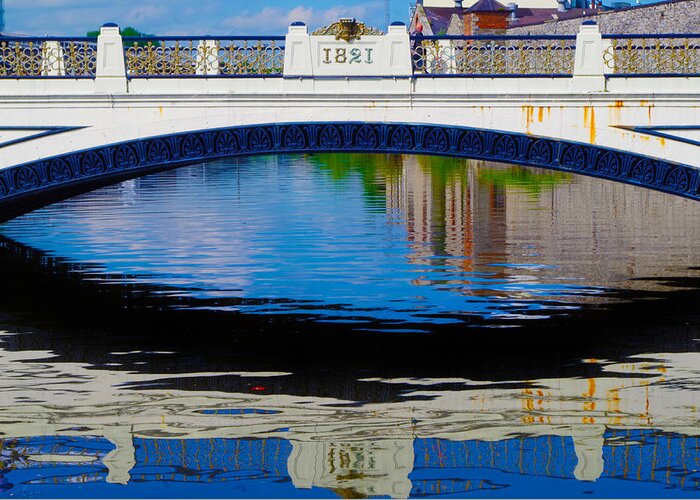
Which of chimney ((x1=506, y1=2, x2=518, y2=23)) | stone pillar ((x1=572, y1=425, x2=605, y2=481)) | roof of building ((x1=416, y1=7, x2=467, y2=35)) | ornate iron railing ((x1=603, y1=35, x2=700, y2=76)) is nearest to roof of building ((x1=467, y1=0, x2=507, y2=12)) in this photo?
chimney ((x1=506, y1=2, x2=518, y2=23))

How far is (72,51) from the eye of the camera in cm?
1698

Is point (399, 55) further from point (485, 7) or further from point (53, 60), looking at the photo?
point (485, 7)

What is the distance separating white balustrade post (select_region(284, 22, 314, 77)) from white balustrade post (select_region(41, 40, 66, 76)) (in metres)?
3.06

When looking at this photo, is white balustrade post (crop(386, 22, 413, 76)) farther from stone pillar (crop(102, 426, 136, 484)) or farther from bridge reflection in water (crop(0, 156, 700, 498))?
stone pillar (crop(102, 426, 136, 484))

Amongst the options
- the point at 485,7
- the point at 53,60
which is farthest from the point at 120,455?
the point at 485,7

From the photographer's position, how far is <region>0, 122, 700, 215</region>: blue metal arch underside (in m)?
16.5

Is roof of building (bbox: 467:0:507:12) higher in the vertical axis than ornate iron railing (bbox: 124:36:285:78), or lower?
higher

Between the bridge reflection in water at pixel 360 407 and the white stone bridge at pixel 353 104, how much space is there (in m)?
2.13

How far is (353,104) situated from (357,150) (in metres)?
0.69

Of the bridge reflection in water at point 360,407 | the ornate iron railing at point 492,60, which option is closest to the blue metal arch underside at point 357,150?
the ornate iron railing at point 492,60

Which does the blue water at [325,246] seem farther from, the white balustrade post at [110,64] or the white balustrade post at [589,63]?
the white balustrade post at [110,64]

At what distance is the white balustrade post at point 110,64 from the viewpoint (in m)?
16.8

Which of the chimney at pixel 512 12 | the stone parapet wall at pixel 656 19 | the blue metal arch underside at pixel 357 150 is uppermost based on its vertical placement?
the chimney at pixel 512 12

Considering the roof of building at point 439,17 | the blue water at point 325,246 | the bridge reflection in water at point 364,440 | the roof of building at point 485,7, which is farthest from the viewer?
the roof of building at point 439,17
